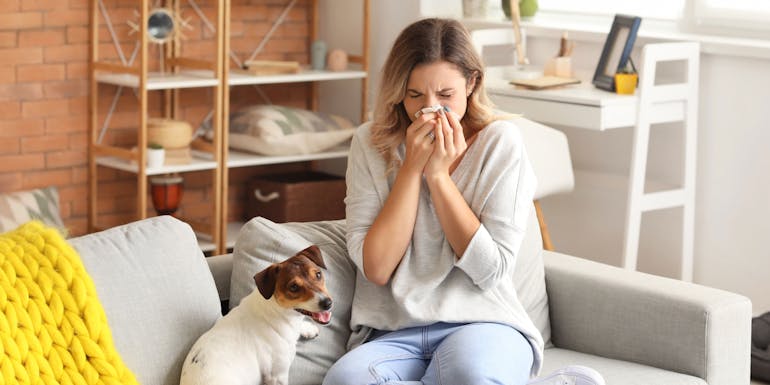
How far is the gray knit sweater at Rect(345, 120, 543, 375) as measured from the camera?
2.26 m

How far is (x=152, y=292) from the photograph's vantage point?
2.14 meters

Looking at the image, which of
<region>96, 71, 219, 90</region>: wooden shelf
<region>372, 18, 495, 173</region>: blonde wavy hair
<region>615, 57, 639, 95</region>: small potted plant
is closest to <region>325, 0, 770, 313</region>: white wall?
<region>615, 57, 639, 95</region>: small potted plant

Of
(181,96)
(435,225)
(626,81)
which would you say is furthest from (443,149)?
(181,96)

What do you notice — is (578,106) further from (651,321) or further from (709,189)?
(651,321)

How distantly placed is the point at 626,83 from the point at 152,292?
2.13 m

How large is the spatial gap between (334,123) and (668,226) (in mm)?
1406

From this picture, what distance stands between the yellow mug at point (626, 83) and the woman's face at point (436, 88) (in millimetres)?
1566

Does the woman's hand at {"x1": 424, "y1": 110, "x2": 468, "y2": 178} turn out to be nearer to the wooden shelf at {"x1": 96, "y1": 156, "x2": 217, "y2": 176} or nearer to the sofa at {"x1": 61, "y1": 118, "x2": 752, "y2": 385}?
the sofa at {"x1": 61, "y1": 118, "x2": 752, "y2": 385}

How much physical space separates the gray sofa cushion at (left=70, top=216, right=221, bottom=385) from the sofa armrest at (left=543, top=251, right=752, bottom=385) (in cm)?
83

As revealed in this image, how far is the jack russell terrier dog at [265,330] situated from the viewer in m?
2.04

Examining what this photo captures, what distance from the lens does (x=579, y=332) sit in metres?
2.60

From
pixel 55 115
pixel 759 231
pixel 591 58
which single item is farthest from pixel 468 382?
pixel 55 115

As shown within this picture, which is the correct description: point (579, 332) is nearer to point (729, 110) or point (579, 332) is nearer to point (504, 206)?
point (504, 206)

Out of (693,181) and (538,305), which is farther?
(693,181)
